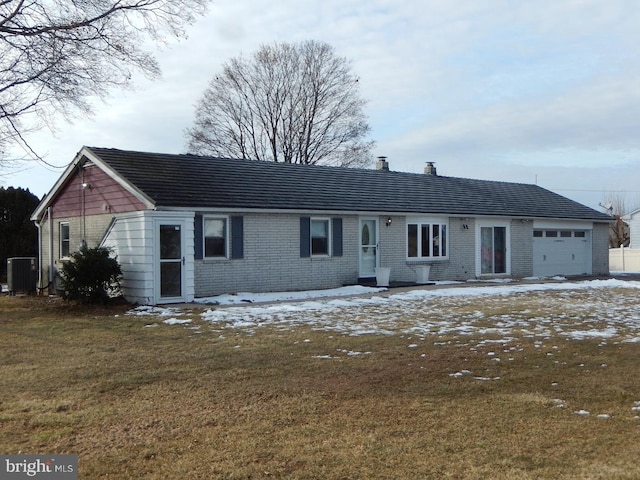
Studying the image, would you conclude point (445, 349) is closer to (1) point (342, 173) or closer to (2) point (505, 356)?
(2) point (505, 356)

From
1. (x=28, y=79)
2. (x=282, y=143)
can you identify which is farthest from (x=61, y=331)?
(x=282, y=143)

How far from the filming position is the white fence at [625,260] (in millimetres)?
37062

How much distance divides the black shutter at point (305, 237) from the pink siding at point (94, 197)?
5159 millimetres

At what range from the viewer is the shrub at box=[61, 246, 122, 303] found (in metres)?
15.9

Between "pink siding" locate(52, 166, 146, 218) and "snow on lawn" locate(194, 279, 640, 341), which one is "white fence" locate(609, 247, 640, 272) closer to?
"snow on lawn" locate(194, 279, 640, 341)

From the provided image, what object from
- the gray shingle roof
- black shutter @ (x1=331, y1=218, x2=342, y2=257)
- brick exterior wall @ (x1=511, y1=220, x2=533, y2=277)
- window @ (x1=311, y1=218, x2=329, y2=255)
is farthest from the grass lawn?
brick exterior wall @ (x1=511, y1=220, x2=533, y2=277)

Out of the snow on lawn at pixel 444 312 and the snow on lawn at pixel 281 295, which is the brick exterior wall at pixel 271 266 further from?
the snow on lawn at pixel 444 312

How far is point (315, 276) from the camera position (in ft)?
65.9

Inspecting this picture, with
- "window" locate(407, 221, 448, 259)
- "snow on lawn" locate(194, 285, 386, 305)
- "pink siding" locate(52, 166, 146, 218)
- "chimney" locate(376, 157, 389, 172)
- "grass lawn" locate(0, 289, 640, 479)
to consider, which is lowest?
"grass lawn" locate(0, 289, 640, 479)

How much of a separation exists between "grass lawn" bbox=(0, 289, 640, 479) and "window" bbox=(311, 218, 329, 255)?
344 inches

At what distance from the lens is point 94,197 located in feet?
62.2

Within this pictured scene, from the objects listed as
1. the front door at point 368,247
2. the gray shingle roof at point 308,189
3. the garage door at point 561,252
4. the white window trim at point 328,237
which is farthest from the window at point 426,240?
the garage door at point 561,252

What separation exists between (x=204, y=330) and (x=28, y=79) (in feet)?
30.1

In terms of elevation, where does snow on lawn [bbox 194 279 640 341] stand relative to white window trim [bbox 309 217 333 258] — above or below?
below
